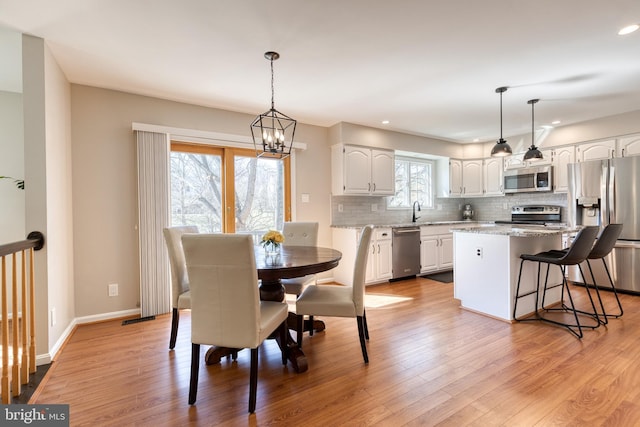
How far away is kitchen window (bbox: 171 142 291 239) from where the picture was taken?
3656 millimetres

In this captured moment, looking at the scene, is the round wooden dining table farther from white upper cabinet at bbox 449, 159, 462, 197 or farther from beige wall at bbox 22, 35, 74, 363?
white upper cabinet at bbox 449, 159, 462, 197

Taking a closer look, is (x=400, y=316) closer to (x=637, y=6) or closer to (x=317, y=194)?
(x=317, y=194)

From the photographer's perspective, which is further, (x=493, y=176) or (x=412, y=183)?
(x=412, y=183)

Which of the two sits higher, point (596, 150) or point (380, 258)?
point (596, 150)

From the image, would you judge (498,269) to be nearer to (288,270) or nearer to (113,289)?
(288,270)

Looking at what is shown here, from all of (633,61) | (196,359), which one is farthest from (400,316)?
(633,61)

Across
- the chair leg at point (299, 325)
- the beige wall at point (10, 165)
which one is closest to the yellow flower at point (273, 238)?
the chair leg at point (299, 325)

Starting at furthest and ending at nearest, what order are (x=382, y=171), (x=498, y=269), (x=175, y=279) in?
(x=382, y=171)
(x=498, y=269)
(x=175, y=279)

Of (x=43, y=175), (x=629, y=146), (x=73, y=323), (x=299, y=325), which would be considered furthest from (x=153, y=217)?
(x=629, y=146)

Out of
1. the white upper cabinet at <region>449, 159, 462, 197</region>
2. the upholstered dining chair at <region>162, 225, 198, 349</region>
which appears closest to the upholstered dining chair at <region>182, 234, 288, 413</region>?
the upholstered dining chair at <region>162, 225, 198, 349</region>

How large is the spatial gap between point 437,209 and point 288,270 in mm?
4966

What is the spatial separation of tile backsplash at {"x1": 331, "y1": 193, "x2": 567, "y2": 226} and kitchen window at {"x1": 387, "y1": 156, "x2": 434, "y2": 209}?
0.15 meters

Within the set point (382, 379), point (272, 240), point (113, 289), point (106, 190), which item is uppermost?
point (106, 190)

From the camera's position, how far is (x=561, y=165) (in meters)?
4.80
